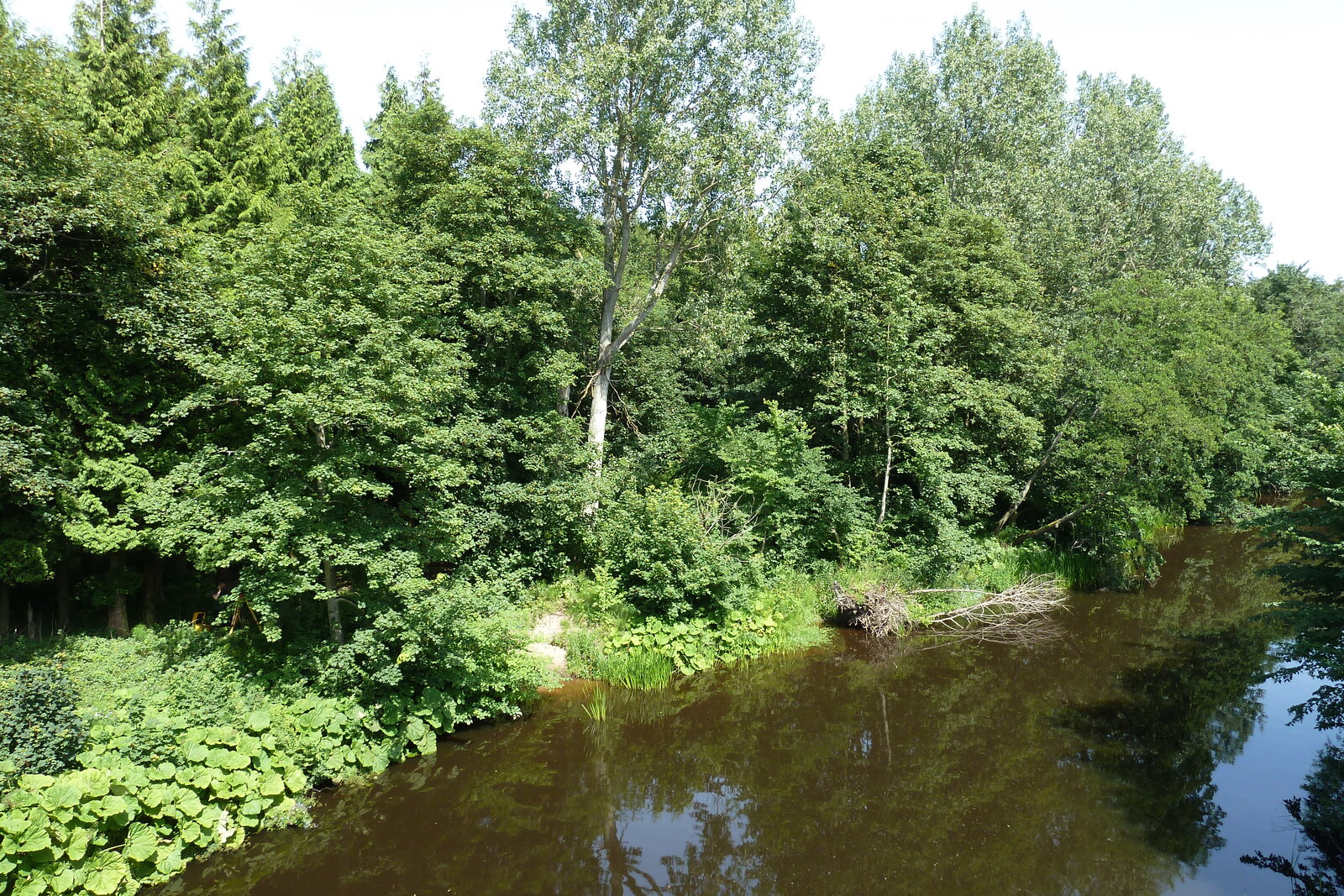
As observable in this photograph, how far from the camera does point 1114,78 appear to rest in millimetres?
33500

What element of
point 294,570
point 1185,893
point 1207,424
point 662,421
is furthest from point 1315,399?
point 294,570

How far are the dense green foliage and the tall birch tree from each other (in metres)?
0.10

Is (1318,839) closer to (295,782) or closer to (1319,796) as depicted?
(1319,796)

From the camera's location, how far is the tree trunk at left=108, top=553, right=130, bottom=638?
44.2 feet

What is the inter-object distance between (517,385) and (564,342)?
1715 millimetres

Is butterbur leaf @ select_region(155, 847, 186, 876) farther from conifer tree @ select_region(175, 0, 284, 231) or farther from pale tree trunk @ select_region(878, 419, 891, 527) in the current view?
pale tree trunk @ select_region(878, 419, 891, 527)

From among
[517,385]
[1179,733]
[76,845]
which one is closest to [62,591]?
[76,845]

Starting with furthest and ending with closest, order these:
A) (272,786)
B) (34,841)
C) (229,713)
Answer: (229,713)
(272,786)
(34,841)

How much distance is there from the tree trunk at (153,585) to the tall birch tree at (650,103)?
9.07 m

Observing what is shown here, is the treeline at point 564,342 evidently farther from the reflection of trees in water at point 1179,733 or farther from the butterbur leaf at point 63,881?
the reflection of trees in water at point 1179,733

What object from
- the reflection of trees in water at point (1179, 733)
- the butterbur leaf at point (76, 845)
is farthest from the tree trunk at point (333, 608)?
the reflection of trees in water at point (1179, 733)

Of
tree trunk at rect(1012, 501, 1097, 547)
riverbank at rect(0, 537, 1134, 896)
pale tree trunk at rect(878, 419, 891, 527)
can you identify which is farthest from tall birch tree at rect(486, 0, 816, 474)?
tree trunk at rect(1012, 501, 1097, 547)

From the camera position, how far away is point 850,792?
1008 centimetres

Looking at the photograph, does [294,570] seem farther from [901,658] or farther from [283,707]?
[901,658]
